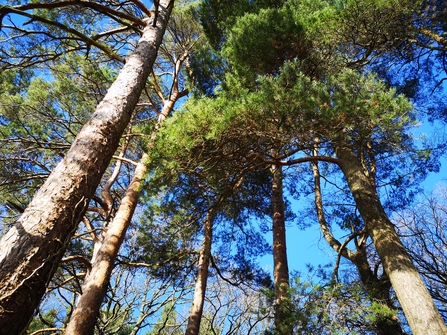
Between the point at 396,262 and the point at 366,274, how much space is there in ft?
6.95

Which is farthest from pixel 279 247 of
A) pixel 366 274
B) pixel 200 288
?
pixel 200 288

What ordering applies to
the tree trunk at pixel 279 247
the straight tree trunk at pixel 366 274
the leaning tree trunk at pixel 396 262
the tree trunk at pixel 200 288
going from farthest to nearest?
the tree trunk at pixel 200 288
the tree trunk at pixel 279 247
the straight tree trunk at pixel 366 274
the leaning tree trunk at pixel 396 262

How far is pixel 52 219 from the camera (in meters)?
1.82

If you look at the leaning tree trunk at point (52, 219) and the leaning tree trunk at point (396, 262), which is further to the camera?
the leaning tree trunk at point (396, 262)

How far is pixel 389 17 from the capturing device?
198 inches

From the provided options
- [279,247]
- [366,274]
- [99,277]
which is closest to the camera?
[99,277]

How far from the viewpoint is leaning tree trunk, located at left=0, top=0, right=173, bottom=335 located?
153 centimetres

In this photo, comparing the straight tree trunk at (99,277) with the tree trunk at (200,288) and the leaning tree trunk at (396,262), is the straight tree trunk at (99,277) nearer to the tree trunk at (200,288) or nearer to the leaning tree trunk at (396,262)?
the tree trunk at (200,288)

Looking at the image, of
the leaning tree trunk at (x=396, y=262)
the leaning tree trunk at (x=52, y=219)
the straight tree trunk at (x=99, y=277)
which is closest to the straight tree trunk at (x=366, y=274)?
the leaning tree trunk at (x=396, y=262)

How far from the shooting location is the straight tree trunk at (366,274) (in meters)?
4.14

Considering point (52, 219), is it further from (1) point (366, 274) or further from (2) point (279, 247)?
(1) point (366, 274)

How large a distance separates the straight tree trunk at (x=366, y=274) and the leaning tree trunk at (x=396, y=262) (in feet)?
1.58

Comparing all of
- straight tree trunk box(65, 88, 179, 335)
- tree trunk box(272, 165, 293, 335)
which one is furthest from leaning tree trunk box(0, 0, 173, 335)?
tree trunk box(272, 165, 293, 335)

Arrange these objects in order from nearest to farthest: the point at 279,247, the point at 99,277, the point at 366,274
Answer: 1. the point at 99,277
2. the point at 366,274
3. the point at 279,247
